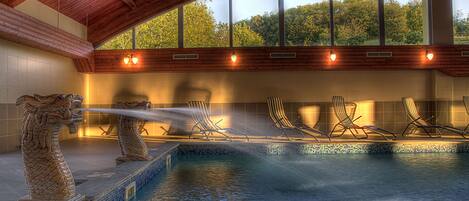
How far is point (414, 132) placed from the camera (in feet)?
36.5

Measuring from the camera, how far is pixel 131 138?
5656 mm

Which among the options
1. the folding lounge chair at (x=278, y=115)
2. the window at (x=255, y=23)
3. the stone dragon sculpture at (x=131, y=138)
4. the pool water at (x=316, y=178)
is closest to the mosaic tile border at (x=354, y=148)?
the pool water at (x=316, y=178)

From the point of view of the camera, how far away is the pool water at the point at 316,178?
475 cm

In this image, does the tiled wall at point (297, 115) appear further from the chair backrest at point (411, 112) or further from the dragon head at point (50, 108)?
the dragon head at point (50, 108)

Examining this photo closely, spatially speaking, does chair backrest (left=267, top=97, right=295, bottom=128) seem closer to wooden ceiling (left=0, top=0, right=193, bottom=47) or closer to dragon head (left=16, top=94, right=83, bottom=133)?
wooden ceiling (left=0, top=0, right=193, bottom=47)

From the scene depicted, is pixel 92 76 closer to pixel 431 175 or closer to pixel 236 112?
pixel 236 112

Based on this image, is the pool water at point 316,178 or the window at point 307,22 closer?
the pool water at point 316,178

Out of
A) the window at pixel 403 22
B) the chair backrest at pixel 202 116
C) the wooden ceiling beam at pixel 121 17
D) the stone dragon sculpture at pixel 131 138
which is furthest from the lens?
the window at pixel 403 22

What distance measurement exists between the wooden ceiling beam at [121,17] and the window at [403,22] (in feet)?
17.5

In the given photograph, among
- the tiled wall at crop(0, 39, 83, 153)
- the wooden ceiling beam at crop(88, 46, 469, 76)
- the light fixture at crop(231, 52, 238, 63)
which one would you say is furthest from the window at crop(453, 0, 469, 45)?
the tiled wall at crop(0, 39, 83, 153)

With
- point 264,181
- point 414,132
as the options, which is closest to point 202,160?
point 264,181

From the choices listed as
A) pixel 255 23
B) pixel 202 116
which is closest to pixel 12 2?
pixel 202 116

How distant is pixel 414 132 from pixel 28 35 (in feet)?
29.5

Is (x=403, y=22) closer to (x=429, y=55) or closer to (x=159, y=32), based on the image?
(x=429, y=55)
